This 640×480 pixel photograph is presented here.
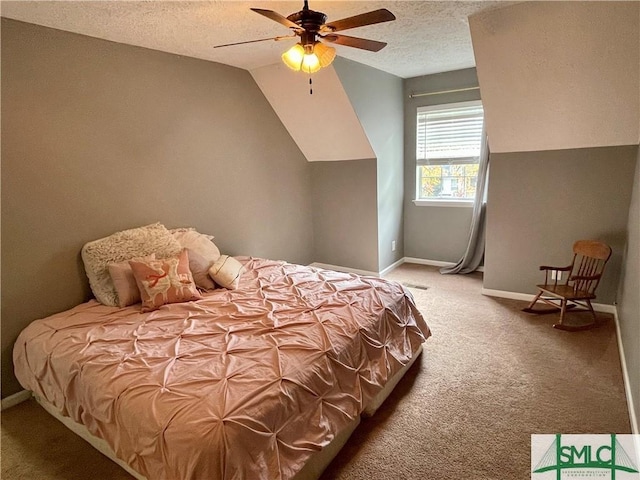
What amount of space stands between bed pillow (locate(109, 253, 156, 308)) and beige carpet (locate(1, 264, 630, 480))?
32.1 inches

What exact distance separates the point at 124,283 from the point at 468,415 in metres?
2.36

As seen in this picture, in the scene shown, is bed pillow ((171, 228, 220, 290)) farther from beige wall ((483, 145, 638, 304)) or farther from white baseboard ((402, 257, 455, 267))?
white baseboard ((402, 257, 455, 267))

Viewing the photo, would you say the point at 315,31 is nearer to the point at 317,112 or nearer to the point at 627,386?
the point at 317,112

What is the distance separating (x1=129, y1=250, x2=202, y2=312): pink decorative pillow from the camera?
2480 millimetres

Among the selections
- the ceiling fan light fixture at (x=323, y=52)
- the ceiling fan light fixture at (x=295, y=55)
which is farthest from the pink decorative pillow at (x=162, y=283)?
the ceiling fan light fixture at (x=323, y=52)

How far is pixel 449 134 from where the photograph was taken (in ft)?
15.1

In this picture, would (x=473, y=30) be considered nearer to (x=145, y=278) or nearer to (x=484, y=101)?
(x=484, y=101)

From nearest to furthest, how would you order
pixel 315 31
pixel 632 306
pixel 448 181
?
pixel 315 31
pixel 632 306
pixel 448 181

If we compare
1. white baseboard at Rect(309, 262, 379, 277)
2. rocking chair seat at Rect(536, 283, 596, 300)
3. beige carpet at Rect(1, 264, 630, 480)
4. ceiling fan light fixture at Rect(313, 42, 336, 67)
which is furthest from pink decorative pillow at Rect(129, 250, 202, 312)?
rocking chair seat at Rect(536, 283, 596, 300)

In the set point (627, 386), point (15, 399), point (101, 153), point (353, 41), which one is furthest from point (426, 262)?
point (15, 399)

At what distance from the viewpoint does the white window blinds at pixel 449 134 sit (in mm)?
4418

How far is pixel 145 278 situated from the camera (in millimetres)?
2494

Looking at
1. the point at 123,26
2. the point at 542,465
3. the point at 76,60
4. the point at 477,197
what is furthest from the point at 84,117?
the point at 477,197

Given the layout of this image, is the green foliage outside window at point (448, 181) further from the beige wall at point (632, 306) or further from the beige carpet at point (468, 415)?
the beige carpet at point (468, 415)
